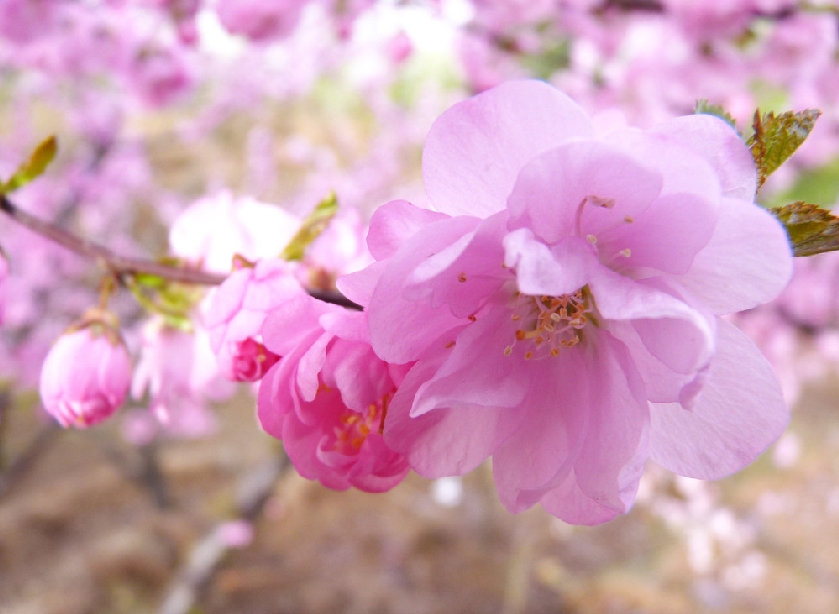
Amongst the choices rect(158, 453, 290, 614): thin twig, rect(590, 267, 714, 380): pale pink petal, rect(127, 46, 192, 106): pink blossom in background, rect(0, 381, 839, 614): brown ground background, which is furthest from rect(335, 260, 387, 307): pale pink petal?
rect(0, 381, 839, 614): brown ground background

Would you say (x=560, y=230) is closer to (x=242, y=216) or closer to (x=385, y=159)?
(x=242, y=216)

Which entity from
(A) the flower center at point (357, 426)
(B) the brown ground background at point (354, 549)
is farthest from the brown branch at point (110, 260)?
(B) the brown ground background at point (354, 549)

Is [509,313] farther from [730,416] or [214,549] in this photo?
[214,549]

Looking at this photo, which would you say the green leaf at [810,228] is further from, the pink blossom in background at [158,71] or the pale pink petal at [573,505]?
the pink blossom in background at [158,71]

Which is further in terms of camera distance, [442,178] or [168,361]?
[168,361]

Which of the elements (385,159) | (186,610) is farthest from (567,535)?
(385,159)

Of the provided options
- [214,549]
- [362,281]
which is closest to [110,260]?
[362,281]

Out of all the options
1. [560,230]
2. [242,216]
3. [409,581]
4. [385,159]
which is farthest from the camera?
[385,159]
